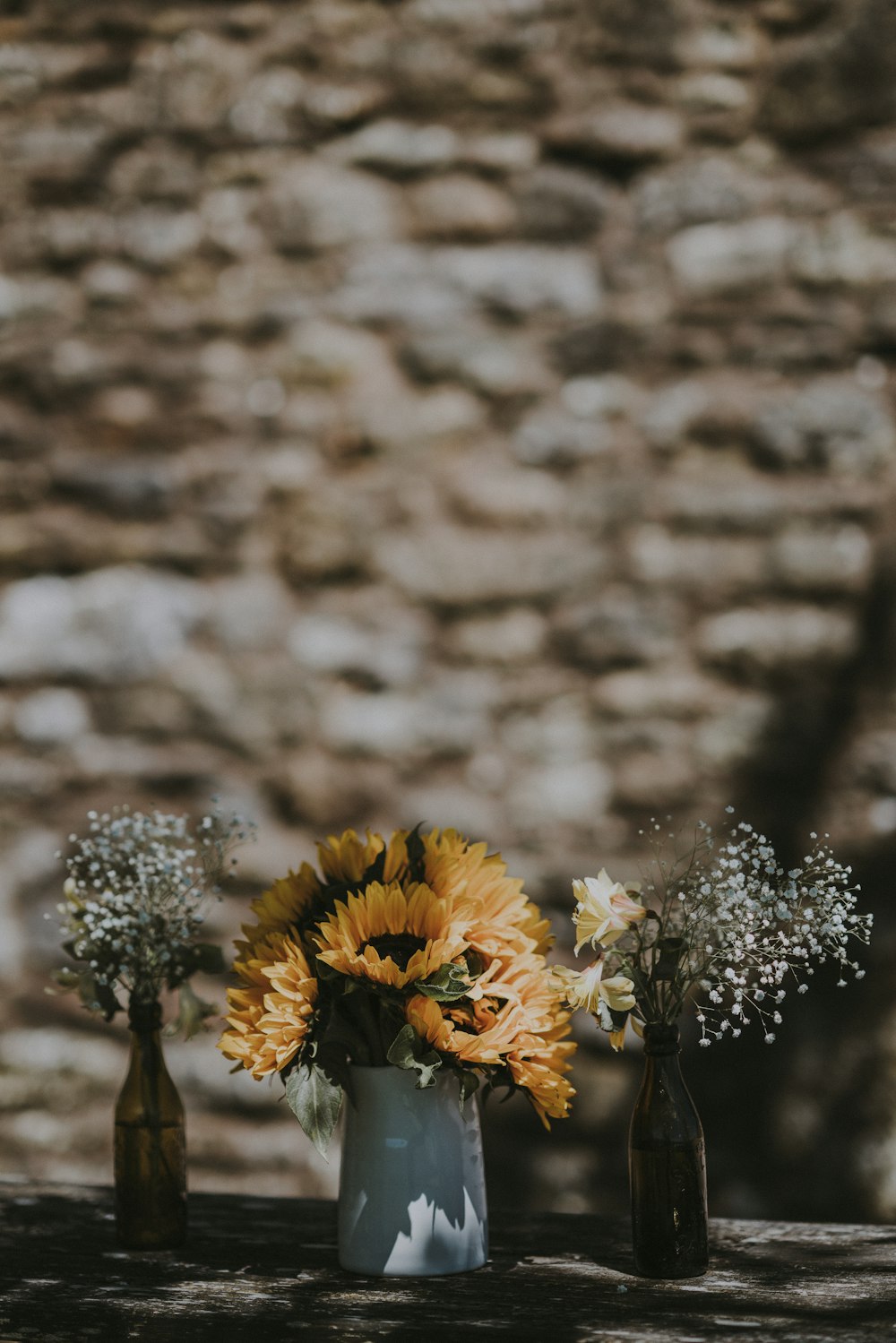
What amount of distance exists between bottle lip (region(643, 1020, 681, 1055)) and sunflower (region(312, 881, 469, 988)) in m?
0.17

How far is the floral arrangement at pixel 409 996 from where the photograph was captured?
106 centimetres

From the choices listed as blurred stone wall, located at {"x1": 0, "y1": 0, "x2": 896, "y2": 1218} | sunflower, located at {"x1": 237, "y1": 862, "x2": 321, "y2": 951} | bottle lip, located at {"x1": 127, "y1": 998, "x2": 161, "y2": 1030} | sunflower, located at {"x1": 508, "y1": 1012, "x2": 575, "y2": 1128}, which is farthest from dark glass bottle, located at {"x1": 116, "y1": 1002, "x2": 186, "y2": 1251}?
blurred stone wall, located at {"x1": 0, "y1": 0, "x2": 896, "y2": 1218}

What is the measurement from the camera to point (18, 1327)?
103 cm

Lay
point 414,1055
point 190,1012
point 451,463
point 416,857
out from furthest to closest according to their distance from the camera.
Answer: point 451,463, point 190,1012, point 416,857, point 414,1055

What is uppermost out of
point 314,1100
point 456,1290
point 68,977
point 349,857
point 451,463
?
point 451,463

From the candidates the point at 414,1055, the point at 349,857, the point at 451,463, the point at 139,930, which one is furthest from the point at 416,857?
the point at 451,463

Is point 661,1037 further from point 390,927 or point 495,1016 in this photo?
point 390,927

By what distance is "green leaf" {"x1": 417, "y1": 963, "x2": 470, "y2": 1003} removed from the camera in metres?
1.06

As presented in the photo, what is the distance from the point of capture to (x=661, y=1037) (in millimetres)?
1094

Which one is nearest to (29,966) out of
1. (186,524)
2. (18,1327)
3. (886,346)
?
(186,524)

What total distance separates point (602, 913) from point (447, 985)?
14 cm

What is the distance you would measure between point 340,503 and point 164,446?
0.29 metres

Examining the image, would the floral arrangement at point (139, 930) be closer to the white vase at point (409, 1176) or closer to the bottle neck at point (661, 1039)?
the white vase at point (409, 1176)

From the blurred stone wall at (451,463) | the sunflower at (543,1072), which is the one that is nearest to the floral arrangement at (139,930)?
the sunflower at (543,1072)
